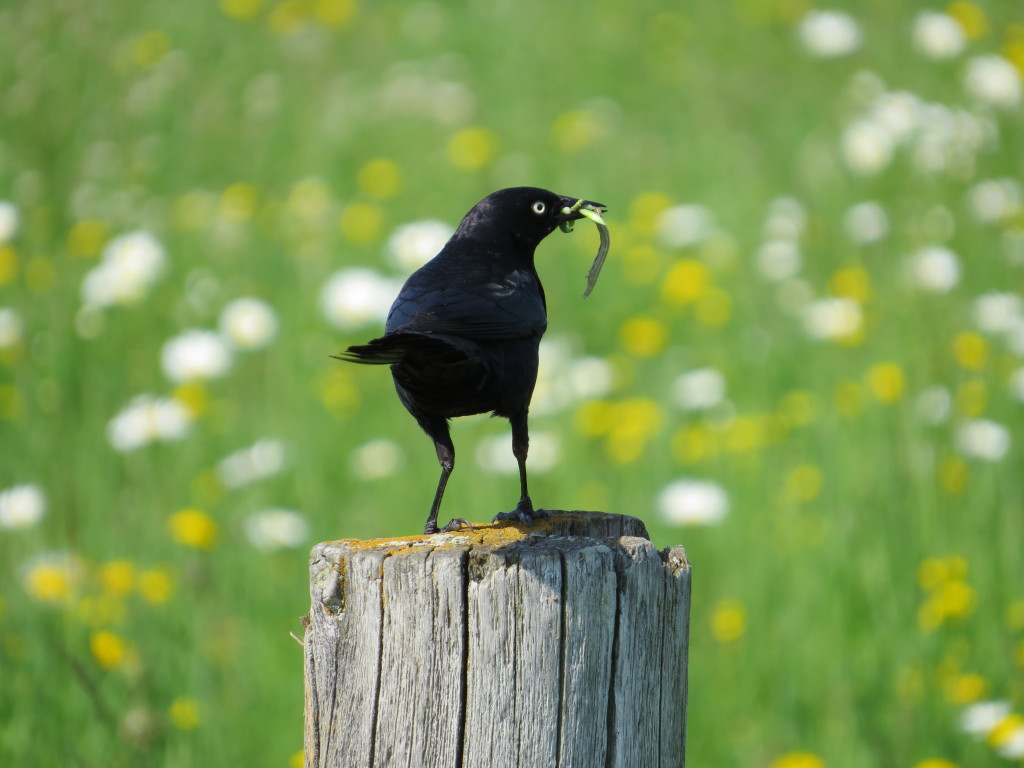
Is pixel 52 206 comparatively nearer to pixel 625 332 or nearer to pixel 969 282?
pixel 625 332

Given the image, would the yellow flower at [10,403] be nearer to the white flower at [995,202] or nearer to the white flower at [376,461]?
the white flower at [376,461]

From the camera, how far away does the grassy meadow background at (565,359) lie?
13.5 feet

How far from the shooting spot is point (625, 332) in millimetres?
6043

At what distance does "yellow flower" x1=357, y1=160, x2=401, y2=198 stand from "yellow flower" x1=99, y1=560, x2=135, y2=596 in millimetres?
3886

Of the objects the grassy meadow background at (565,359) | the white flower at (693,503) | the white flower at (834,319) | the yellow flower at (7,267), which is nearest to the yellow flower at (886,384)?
the grassy meadow background at (565,359)

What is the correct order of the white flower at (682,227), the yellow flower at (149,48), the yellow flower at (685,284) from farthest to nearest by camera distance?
the yellow flower at (149,48) → the white flower at (682,227) → the yellow flower at (685,284)

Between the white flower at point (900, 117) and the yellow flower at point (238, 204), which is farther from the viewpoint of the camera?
the yellow flower at point (238, 204)

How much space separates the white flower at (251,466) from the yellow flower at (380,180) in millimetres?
2891

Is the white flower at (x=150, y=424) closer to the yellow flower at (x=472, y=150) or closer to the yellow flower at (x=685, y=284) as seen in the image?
the yellow flower at (x=685, y=284)

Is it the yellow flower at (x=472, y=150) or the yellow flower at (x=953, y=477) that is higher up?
the yellow flower at (x=472, y=150)

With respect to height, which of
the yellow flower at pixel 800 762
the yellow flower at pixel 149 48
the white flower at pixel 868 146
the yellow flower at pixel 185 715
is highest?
the yellow flower at pixel 149 48

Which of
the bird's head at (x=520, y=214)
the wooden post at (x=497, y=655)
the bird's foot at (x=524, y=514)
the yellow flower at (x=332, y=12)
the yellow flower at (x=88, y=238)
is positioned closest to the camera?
the wooden post at (x=497, y=655)

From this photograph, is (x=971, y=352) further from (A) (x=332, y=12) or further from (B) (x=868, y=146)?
(A) (x=332, y=12)

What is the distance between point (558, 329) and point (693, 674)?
2775mm
